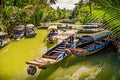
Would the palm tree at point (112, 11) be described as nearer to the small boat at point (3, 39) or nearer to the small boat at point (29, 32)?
the small boat at point (3, 39)

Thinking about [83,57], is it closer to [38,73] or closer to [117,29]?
[38,73]

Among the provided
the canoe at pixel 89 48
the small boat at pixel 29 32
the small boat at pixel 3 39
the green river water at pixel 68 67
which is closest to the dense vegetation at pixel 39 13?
the small boat at pixel 29 32

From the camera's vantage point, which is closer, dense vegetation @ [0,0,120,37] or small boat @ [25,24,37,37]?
dense vegetation @ [0,0,120,37]

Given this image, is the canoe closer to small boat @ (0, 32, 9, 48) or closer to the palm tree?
small boat @ (0, 32, 9, 48)

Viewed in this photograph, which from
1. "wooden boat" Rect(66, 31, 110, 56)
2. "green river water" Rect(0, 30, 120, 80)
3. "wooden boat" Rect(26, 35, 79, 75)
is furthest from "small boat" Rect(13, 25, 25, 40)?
"wooden boat" Rect(66, 31, 110, 56)

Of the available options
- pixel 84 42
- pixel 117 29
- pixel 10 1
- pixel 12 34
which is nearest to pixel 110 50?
pixel 84 42
